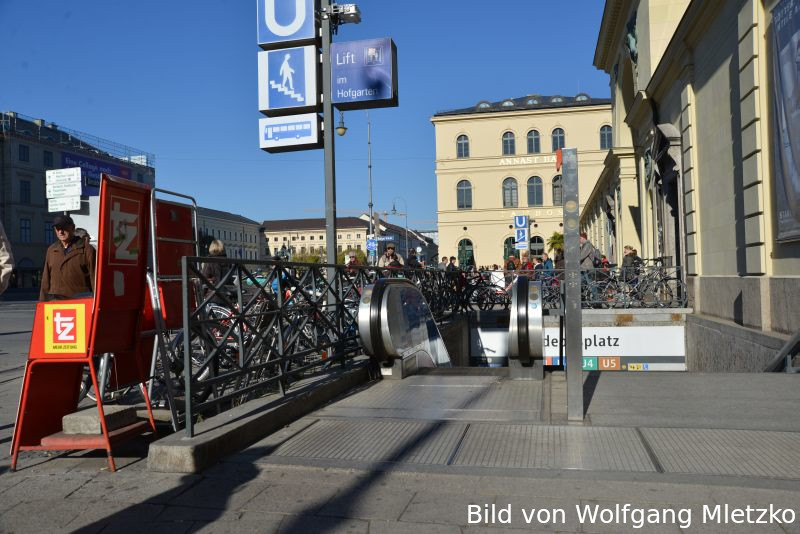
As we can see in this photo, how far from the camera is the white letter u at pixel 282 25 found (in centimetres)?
1084

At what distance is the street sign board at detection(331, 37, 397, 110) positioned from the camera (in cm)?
1067

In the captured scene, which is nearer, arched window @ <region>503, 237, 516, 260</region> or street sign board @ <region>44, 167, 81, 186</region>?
street sign board @ <region>44, 167, 81, 186</region>

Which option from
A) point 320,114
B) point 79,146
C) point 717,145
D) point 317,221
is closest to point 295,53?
point 320,114

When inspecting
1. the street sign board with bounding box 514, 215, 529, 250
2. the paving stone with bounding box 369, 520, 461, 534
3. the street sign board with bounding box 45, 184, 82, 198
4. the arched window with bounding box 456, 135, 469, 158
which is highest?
the arched window with bounding box 456, 135, 469, 158

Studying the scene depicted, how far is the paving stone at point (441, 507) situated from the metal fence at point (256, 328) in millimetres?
1802

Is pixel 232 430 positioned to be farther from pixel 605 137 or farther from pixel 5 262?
pixel 605 137

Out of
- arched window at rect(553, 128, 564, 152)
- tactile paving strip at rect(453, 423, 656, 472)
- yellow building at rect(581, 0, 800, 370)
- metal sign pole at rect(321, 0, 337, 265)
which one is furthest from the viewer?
arched window at rect(553, 128, 564, 152)

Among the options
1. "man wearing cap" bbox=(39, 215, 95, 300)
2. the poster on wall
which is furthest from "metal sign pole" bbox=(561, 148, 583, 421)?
the poster on wall

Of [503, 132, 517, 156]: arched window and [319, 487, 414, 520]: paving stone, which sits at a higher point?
[503, 132, 517, 156]: arched window

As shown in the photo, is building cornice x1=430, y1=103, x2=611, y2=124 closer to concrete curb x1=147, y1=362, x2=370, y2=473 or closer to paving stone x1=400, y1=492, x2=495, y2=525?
concrete curb x1=147, y1=362, x2=370, y2=473

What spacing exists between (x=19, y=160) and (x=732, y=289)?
68.4 m

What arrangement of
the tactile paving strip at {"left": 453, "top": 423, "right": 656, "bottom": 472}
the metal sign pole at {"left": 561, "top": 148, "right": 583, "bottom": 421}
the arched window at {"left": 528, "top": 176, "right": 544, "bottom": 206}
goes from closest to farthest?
the tactile paving strip at {"left": 453, "top": 423, "right": 656, "bottom": 472} < the metal sign pole at {"left": 561, "top": 148, "right": 583, "bottom": 421} < the arched window at {"left": 528, "top": 176, "right": 544, "bottom": 206}

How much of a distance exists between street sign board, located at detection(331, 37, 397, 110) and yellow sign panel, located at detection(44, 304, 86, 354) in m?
6.88

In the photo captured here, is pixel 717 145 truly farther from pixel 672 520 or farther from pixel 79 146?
pixel 79 146
